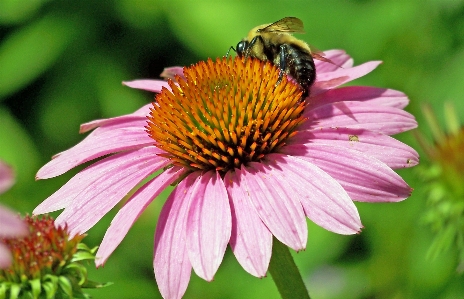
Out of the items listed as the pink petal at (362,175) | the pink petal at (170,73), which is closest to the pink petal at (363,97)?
the pink petal at (362,175)

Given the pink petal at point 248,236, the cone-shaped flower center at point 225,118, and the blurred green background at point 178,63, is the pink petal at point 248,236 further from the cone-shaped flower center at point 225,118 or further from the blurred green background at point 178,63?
the blurred green background at point 178,63

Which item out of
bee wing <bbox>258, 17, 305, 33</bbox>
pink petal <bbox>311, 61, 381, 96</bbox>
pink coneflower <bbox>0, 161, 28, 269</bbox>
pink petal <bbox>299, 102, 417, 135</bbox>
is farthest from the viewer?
bee wing <bbox>258, 17, 305, 33</bbox>

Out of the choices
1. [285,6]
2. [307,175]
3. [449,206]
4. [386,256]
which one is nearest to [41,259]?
[307,175]

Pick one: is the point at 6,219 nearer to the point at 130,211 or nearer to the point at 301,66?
the point at 130,211

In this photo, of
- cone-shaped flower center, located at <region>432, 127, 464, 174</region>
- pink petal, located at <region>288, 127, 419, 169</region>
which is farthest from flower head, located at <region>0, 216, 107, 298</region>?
cone-shaped flower center, located at <region>432, 127, 464, 174</region>

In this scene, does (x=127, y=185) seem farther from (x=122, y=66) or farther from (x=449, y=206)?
(x=122, y=66)

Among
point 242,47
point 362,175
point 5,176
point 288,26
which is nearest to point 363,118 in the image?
point 362,175

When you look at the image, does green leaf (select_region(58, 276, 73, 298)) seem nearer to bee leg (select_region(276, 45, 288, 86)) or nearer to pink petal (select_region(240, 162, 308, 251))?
pink petal (select_region(240, 162, 308, 251))
